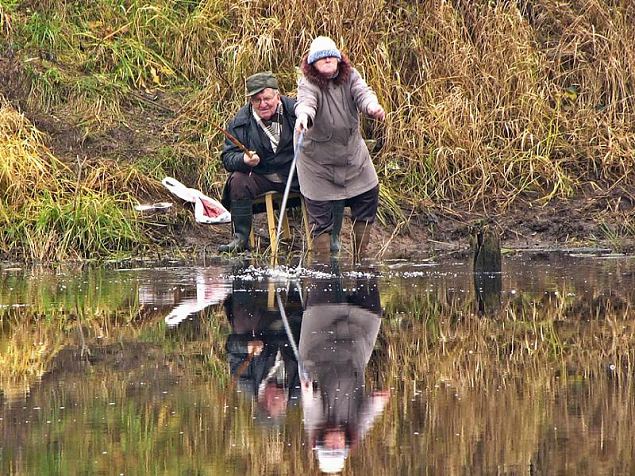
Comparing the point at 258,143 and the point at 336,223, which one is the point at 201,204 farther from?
the point at 336,223

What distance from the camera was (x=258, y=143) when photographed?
1262 centimetres

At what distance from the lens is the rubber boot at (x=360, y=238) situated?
12461 mm

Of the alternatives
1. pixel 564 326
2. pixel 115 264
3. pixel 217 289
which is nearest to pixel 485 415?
pixel 564 326

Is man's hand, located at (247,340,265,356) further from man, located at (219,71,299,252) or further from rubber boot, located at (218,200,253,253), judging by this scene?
rubber boot, located at (218,200,253,253)

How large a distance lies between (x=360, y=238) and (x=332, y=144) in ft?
3.17

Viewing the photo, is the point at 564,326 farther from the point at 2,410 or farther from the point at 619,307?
the point at 2,410

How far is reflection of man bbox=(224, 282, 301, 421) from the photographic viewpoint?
6930mm

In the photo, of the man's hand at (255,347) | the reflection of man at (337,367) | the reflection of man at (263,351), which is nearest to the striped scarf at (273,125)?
the reflection of man at (337,367)

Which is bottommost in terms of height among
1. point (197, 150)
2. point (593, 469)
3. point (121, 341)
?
point (593, 469)

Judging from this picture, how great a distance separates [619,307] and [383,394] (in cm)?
317

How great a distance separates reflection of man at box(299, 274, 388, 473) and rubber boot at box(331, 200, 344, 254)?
1.49 meters

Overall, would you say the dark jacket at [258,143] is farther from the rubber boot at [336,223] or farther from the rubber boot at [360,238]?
the rubber boot at [360,238]

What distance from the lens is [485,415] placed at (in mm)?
6391

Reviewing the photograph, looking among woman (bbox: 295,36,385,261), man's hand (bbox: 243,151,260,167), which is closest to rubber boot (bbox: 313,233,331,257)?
woman (bbox: 295,36,385,261)
